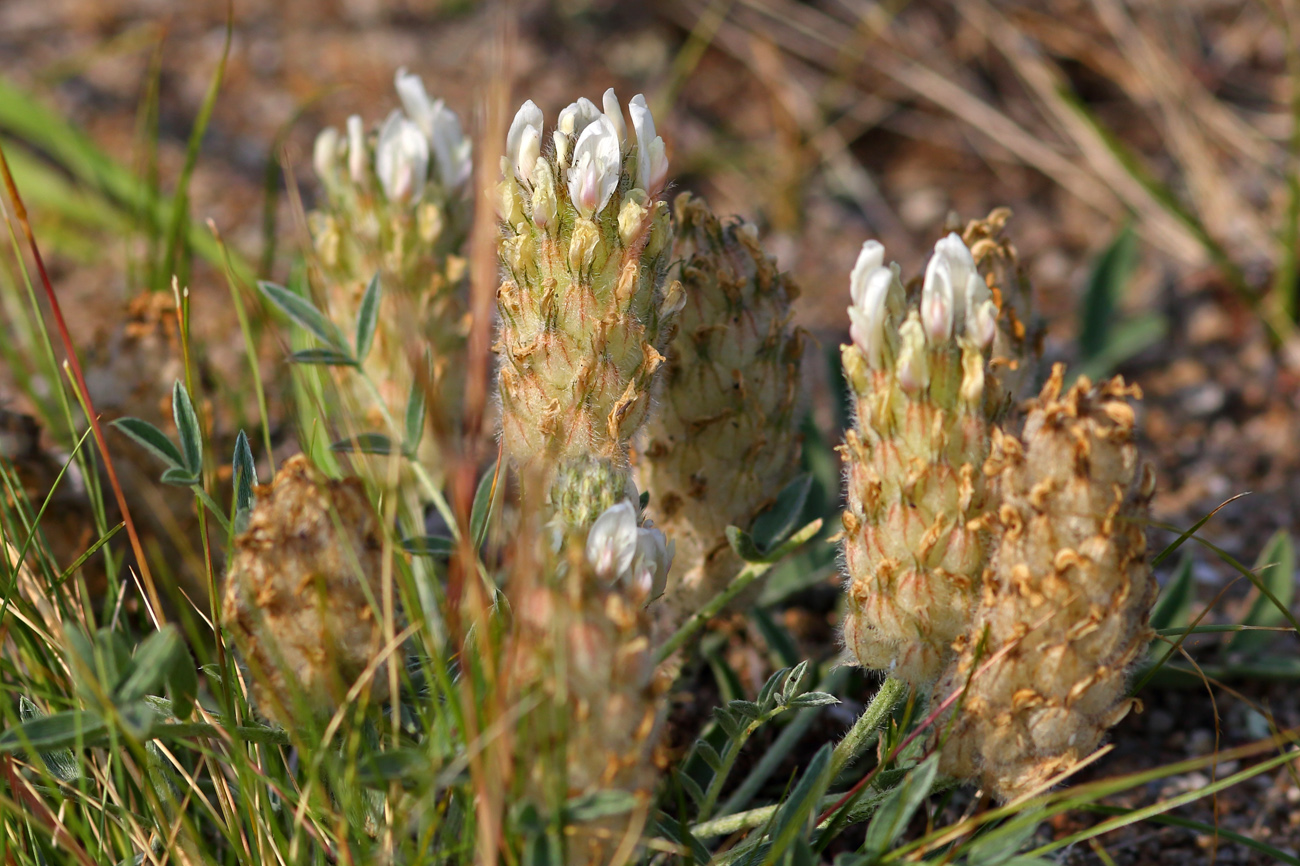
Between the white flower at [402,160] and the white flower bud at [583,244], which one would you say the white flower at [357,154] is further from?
the white flower bud at [583,244]

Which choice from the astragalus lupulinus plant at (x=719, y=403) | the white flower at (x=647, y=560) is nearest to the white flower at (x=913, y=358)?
the astragalus lupulinus plant at (x=719, y=403)

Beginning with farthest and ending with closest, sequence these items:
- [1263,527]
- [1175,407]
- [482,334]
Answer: [1175,407]
[1263,527]
[482,334]

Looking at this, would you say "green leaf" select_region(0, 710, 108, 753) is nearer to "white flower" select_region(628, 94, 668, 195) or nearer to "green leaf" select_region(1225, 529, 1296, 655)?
"white flower" select_region(628, 94, 668, 195)

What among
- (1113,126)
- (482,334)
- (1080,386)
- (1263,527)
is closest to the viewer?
(482,334)

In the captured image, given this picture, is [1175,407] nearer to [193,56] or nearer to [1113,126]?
[1113,126]

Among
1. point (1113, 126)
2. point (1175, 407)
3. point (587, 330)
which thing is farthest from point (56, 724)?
point (1113, 126)

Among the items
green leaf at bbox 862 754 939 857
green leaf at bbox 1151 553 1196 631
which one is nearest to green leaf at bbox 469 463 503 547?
green leaf at bbox 862 754 939 857
